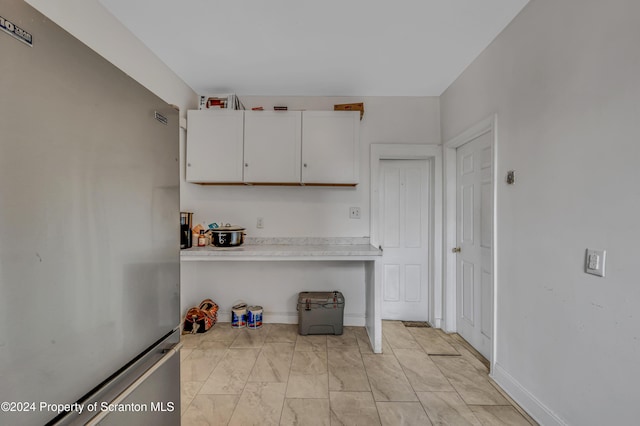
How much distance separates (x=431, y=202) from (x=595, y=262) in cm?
179

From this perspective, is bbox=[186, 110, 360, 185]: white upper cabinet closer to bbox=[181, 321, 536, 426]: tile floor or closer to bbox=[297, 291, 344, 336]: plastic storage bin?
bbox=[297, 291, 344, 336]: plastic storage bin

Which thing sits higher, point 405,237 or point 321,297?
point 405,237

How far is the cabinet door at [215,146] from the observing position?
2709 millimetres

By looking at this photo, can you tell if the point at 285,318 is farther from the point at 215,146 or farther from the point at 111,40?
the point at 111,40

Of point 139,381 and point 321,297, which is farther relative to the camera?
point 321,297

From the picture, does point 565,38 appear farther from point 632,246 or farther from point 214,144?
point 214,144

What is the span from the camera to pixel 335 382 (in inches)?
76.0

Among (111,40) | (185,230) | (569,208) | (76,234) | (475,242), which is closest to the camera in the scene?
(76,234)

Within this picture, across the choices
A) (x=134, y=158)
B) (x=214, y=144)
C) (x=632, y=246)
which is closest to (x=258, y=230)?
(x=214, y=144)

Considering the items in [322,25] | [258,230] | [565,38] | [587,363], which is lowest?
[587,363]

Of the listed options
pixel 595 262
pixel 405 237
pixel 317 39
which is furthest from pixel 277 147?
pixel 595 262

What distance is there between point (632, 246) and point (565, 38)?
3.54 feet

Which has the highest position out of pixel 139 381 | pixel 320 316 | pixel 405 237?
pixel 405 237

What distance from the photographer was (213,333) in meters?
2.72
